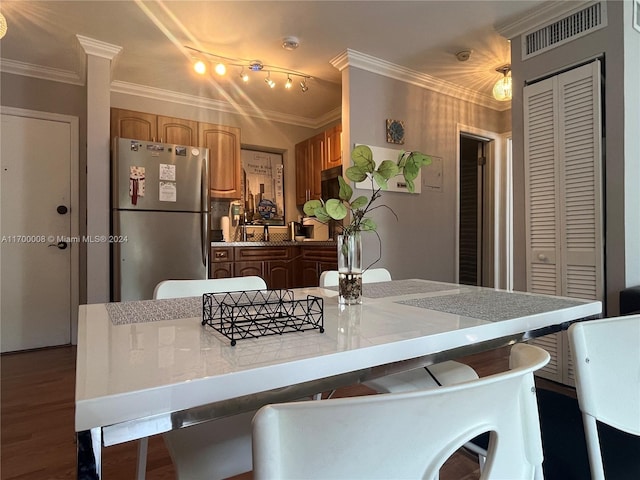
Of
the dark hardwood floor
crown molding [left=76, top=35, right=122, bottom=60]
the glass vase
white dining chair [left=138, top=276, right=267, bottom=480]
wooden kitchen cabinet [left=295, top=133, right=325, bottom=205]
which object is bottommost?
the dark hardwood floor

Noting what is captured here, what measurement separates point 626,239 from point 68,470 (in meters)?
2.97

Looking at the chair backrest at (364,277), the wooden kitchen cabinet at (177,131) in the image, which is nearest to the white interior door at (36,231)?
the wooden kitchen cabinet at (177,131)

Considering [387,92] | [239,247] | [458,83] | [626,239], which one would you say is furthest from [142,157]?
[626,239]

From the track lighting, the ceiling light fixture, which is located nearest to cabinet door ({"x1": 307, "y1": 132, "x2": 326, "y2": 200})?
the ceiling light fixture

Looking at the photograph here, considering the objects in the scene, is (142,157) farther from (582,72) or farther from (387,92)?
(582,72)

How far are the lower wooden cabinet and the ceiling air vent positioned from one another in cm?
212

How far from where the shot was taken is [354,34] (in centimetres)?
269

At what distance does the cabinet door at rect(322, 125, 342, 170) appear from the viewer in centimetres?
383

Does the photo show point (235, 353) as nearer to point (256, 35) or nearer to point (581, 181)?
point (581, 181)

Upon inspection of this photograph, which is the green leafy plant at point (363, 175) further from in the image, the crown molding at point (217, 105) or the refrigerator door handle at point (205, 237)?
the crown molding at point (217, 105)

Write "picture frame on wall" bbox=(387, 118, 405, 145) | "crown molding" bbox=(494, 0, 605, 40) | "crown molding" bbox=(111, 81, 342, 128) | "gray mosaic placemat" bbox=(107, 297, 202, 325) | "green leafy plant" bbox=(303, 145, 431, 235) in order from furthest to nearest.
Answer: "crown molding" bbox=(111, 81, 342, 128) < "picture frame on wall" bbox=(387, 118, 405, 145) < "crown molding" bbox=(494, 0, 605, 40) < "green leafy plant" bbox=(303, 145, 431, 235) < "gray mosaic placemat" bbox=(107, 297, 202, 325)

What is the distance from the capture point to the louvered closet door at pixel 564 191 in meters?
2.16

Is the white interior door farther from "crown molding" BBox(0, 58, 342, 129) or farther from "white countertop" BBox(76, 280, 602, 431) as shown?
"white countertop" BBox(76, 280, 602, 431)

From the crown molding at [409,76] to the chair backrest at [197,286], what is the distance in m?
2.29
